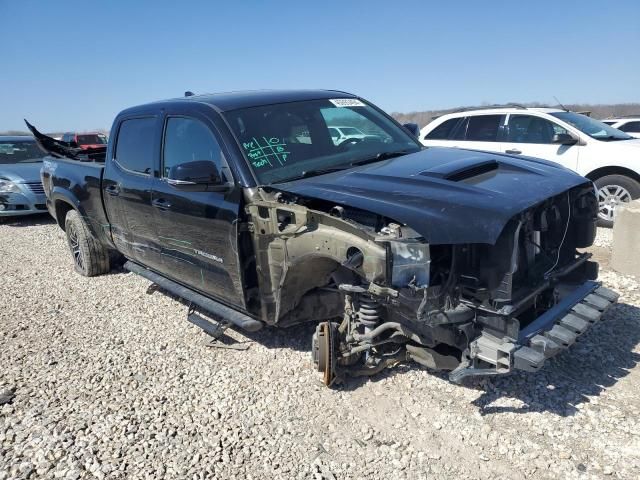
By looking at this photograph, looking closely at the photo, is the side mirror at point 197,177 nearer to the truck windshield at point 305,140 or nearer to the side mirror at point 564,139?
the truck windshield at point 305,140

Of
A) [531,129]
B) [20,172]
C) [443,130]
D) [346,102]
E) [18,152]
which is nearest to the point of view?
[346,102]

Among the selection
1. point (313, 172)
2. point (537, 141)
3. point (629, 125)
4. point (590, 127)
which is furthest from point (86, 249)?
point (629, 125)

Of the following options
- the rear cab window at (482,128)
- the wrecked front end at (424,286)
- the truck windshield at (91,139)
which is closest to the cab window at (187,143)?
the wrecked front end at (424,286)

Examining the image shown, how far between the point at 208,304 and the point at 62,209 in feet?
11.8

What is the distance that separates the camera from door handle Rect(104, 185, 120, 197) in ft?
16.1

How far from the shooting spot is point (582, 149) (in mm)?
7750

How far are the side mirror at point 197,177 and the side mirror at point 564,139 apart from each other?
20.6 ft

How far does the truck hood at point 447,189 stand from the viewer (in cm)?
260

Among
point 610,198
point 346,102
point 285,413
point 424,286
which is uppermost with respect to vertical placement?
point 346,102

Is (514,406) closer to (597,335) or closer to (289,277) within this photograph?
(597,335)

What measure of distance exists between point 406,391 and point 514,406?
68 centimetres

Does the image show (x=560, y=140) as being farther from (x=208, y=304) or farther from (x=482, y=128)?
(x=208, y=304)

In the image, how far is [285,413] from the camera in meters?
3.26

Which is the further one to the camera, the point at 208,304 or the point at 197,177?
the point at 208,304
